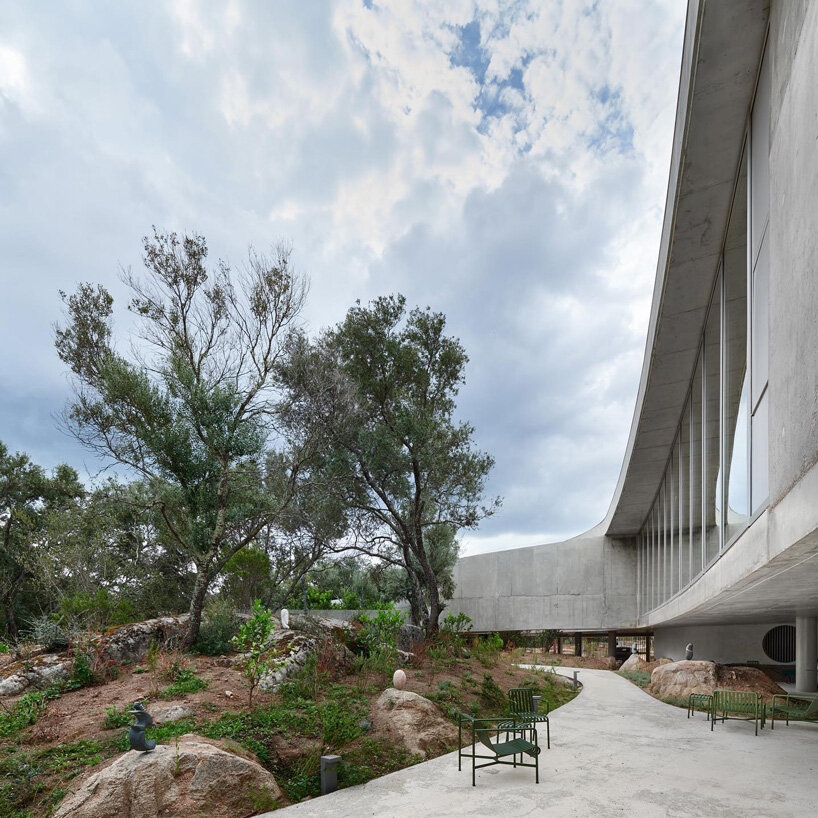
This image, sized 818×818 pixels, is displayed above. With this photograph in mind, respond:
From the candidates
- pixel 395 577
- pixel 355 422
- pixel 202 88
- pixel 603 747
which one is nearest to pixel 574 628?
pixel 395 577

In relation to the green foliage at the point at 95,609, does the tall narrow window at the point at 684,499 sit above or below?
above

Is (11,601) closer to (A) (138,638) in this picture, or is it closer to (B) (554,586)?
(A) (138,638)

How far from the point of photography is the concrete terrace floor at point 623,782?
542 cm

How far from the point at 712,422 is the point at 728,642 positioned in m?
11.6

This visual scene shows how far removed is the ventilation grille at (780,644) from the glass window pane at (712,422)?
10009 mm

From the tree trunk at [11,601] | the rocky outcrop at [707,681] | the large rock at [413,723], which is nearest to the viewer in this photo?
the large rock at [413,723]

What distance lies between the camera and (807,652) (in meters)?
12.9

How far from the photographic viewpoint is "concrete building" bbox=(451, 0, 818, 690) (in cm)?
477

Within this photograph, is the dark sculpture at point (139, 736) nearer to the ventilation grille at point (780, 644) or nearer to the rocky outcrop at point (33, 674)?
the rocky outcrop at point (33, 674)

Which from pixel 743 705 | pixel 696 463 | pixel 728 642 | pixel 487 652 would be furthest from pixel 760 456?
pixel 728 642

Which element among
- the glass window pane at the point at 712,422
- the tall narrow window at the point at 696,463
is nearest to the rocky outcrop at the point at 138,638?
the glass window pane at the point at 712,422

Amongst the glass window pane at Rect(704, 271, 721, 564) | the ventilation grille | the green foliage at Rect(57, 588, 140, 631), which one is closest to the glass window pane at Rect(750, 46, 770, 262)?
the glass window pane at Rect(704, 271, 721, 564)

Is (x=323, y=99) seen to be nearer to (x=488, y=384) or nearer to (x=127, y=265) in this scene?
(x=127, y=265)

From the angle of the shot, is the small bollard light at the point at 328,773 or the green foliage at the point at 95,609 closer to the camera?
the small bollard light at the point at 328,773
